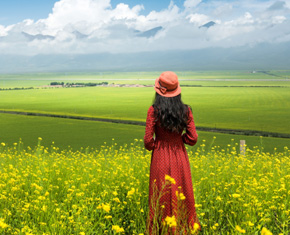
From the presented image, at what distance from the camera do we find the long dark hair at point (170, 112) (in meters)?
4.85

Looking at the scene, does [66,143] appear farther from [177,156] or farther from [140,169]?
[177,156]

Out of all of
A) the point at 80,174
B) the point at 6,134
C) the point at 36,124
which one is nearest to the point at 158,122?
the point at 80,174

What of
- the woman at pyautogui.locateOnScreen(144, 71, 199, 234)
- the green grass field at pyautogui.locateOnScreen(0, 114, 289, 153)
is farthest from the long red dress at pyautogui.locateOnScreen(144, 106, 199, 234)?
the green grass field at pyautogui.locateOnScreen(0, 114, 289, 153)

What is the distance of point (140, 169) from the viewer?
279 inches

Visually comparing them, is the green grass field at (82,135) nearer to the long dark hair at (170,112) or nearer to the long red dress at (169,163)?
the long red dress at (169,163)

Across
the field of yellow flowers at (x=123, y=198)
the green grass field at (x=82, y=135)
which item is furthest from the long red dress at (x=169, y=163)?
the green grass field at (x=82, y=135)

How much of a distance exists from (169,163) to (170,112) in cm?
66

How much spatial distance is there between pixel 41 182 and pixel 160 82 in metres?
2.36

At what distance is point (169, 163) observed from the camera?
4.94 meters

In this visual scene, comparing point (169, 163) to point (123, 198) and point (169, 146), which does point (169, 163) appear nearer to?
point (169, 146)

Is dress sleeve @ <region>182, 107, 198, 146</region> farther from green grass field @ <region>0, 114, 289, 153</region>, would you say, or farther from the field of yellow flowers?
green grass field @ <region>0, 114, 289, 153</region>

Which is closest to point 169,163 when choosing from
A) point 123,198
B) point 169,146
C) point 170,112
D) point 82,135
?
point 169,146

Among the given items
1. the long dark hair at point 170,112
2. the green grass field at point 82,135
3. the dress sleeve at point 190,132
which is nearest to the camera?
the long dark hair at point 170,112

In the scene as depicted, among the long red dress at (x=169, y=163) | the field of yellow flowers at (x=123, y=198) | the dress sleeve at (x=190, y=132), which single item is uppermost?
the dress sleeve at (x=190, y=132)
